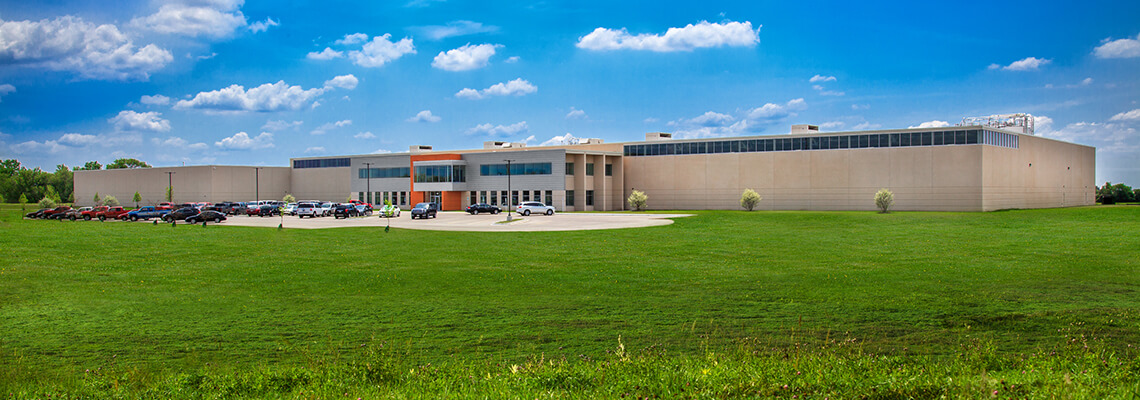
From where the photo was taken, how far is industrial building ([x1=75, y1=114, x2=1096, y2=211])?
7894 centimetres

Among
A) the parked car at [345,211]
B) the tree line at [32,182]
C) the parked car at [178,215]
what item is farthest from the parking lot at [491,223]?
the tree line at [32,182]

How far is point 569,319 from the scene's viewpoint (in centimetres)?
1489

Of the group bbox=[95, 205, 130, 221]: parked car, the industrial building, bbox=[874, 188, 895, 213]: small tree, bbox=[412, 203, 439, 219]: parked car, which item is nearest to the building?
the industrial building

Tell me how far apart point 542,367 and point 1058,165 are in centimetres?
10577

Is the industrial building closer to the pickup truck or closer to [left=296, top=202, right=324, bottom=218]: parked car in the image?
[left=296, top=202, right=324, bottom=218]: parked car

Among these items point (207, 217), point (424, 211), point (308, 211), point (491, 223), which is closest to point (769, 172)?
point (424, 211)

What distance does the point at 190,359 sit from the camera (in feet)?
37.9

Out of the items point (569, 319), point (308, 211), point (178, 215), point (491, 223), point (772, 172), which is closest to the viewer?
point (569, 319)

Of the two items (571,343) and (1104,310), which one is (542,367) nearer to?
(571,343)

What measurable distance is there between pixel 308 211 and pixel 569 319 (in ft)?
208

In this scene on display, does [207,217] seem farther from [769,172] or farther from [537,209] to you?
[769,172]

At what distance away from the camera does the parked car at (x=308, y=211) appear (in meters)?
73.0

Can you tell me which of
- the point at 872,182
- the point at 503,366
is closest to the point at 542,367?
the point at 503,366

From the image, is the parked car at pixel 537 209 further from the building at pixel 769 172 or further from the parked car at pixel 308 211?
the parked car at pixel 308 211
